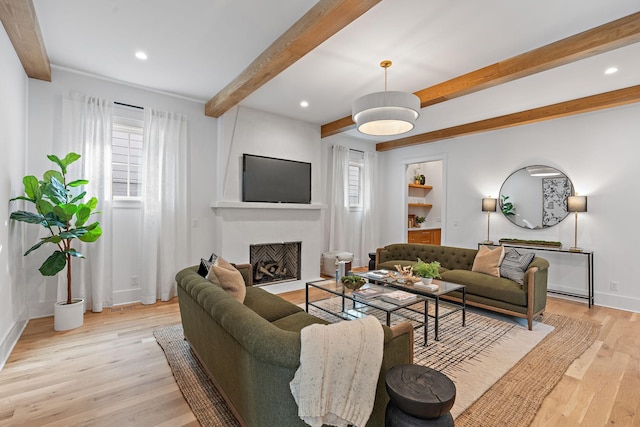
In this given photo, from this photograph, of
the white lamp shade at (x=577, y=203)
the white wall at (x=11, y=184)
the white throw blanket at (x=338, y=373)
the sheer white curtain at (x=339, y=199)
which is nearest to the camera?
the white throw blanket at (x=338, y=373)

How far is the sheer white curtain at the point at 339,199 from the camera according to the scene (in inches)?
246

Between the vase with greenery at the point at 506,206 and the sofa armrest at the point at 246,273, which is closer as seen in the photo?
→ the sofa armrest at the point at 246,273

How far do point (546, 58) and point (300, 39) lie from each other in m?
2.24

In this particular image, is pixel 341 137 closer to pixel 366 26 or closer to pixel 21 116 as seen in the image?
pixel 366 26

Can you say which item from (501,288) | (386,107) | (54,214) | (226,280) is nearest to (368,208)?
(501,288)

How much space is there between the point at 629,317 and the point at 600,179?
1895mm

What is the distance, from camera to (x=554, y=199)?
474 centimetres

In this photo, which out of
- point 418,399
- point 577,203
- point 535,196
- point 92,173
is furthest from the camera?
point 535,196

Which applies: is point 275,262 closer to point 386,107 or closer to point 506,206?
point 386,107

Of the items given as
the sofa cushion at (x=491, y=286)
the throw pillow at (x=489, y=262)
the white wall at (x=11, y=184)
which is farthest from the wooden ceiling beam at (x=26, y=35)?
the throw pillow at (x=489, y=262)

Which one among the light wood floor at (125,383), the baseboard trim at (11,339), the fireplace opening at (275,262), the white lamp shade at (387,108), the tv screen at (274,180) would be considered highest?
the white lamp shade at (387,108)

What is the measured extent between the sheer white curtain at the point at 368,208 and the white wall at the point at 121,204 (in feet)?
11.2

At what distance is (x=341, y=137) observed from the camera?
6441 millimetres

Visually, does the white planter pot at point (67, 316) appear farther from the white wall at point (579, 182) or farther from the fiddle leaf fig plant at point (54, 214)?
the white wall at point (579, 182)
